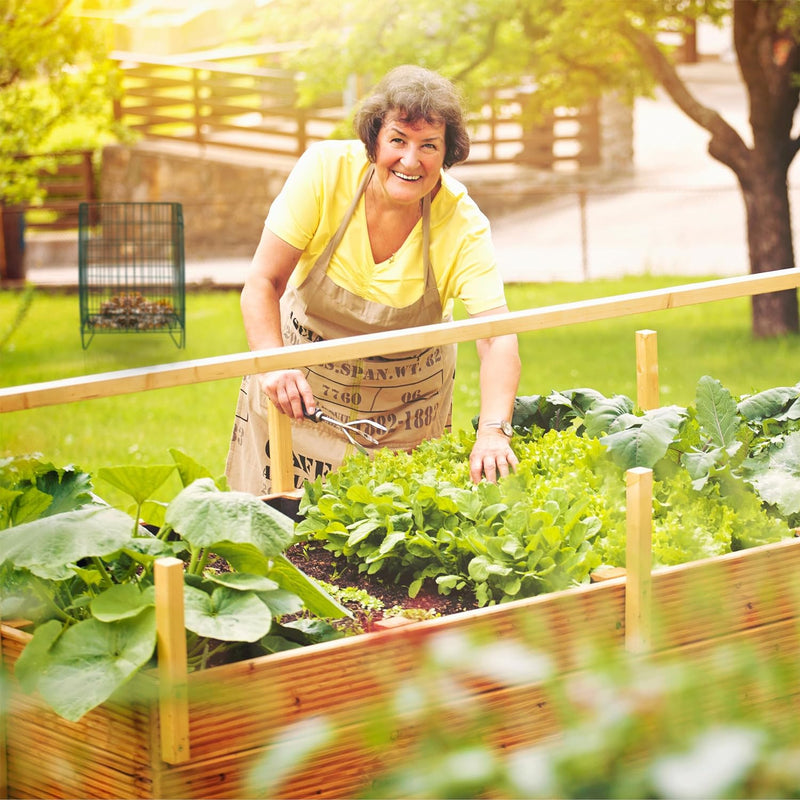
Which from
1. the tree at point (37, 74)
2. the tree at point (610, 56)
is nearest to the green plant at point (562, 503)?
the tree at point (610, 56)

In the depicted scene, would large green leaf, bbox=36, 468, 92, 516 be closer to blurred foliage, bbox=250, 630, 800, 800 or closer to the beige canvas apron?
the beige canvas apron

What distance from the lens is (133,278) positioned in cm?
1372

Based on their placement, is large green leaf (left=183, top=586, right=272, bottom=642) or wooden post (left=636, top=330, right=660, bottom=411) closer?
large green leaf (left=183, top=586, right=272, bottom=642)

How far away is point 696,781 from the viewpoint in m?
0.57

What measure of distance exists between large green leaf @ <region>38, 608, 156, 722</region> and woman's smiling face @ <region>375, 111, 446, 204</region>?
1.50 metres

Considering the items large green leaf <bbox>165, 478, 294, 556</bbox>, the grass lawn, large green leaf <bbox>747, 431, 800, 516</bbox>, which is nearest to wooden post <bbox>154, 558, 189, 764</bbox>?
large green leaf <bbox>165, 478, 294, 556</bbox>

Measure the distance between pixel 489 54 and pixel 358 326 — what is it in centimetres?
731

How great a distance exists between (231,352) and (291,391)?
25.4 ft

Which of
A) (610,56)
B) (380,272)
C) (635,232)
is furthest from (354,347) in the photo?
(635,232)

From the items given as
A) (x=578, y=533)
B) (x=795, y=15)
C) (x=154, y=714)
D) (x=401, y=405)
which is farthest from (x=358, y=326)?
(x=795, y=15)

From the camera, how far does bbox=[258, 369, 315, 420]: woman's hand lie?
104 inches

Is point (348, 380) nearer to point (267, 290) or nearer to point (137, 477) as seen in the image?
point (267, 290)

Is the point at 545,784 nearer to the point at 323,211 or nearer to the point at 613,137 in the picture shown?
the point at 323,211

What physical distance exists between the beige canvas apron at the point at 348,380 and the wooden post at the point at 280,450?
0.36 meters
